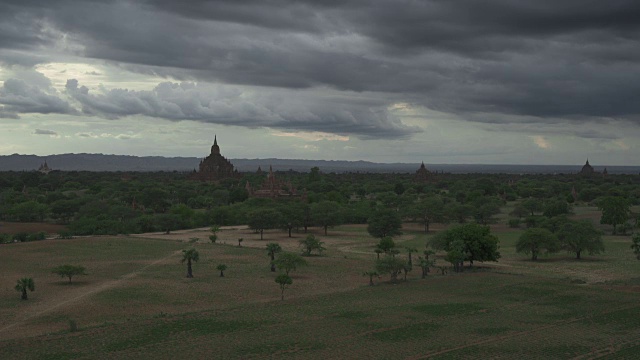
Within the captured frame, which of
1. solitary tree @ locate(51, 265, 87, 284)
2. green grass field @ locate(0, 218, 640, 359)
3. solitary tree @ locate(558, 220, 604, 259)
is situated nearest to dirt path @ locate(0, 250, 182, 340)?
green grass field @ locate(0, 218, 640, 359)

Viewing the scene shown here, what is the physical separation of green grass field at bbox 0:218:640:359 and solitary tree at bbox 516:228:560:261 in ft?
4.33

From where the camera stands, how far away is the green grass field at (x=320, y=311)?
30.3m

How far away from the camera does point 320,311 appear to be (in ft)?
126

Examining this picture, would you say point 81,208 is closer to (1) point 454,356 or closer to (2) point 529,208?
(2) point 529,208

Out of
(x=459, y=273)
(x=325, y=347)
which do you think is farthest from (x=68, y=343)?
(x=459, y=273)

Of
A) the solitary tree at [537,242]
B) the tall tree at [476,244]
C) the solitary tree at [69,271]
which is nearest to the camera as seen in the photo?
the solitary tree at [69,271]

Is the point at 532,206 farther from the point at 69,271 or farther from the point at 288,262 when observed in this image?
the point at 69,271

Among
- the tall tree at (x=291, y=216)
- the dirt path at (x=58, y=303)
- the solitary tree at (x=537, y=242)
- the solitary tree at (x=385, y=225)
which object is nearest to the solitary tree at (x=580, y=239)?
the solitary tree at (x=537, y=242)

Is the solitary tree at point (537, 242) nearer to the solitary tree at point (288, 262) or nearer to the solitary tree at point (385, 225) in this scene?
the solitary tree at point (385, 225)

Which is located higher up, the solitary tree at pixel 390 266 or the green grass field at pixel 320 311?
the solitary tree at pixel 390 266

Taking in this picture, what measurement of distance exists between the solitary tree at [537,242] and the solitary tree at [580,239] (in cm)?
141

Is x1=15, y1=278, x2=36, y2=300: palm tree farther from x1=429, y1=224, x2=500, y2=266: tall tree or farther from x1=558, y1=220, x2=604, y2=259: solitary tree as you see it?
x1=558, y1=220, x2=604, y2=259: solitary tree

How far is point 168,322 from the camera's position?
35.5 metres

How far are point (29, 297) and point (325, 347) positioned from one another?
23507 mm
